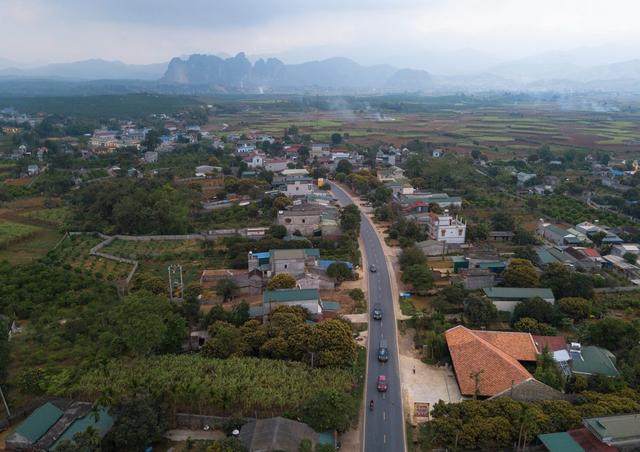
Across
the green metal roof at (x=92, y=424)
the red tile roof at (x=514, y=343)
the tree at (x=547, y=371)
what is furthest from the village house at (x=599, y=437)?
the green metal roof at (x=92, y=424)

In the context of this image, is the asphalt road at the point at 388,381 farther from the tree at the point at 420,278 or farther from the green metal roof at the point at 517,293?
the green metal roof at the point at 517,293

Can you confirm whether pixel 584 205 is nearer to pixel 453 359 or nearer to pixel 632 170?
pixel 632 170

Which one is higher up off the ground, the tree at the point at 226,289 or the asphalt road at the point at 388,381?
the tree at the point at 226,289

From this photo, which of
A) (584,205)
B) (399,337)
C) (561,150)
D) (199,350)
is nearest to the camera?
(199,350)

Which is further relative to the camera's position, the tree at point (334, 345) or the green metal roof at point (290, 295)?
the green metal roof at point (290, 295)

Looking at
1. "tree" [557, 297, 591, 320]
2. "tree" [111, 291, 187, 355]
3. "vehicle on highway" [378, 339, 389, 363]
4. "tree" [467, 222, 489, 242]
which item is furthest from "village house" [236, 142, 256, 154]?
"tree" [557, 297, 591, 320]

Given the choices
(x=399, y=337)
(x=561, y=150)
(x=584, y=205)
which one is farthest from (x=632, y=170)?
(x=399, y=337)
